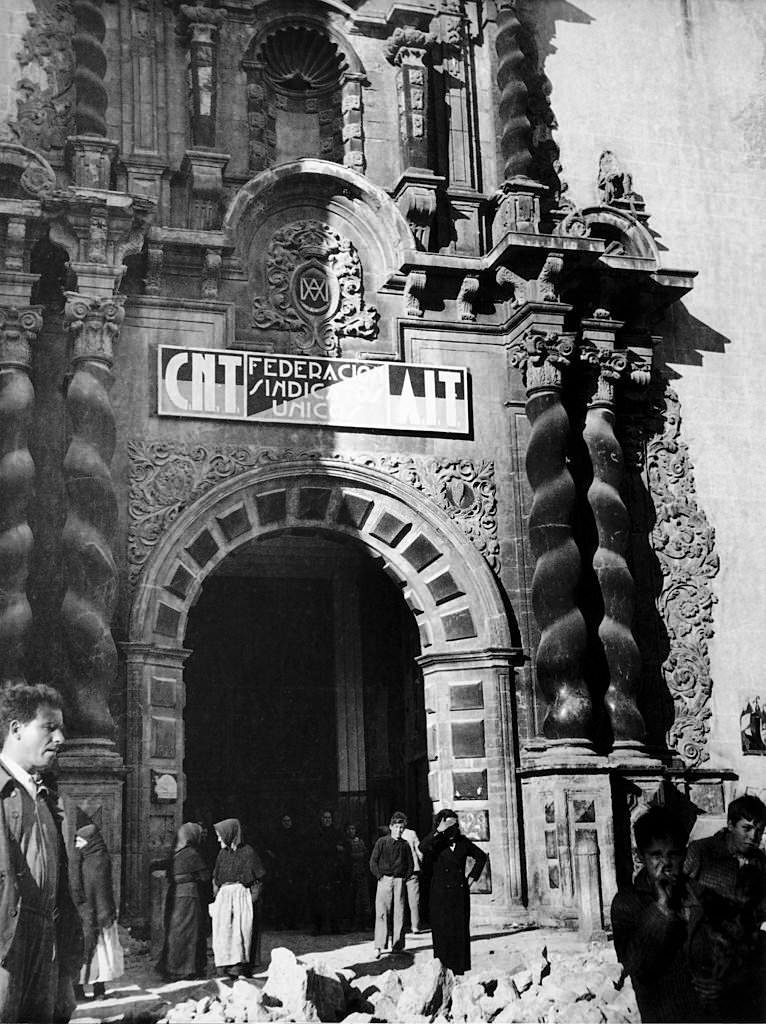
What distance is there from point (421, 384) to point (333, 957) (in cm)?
732

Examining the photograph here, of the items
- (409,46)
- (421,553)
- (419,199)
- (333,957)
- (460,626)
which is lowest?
(333,957)

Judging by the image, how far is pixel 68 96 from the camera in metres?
18.2

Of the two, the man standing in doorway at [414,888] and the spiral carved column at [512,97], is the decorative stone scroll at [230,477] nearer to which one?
the man standing in doorway at [414,888]

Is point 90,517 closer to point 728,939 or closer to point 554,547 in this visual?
point 554,547

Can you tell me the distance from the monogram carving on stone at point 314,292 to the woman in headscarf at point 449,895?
7.50 m

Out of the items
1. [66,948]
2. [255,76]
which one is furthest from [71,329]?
[66,948]

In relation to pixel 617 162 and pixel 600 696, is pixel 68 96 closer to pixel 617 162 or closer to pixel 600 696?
pixel 617 162

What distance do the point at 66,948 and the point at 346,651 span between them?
616 inches

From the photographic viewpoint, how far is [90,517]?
16.4m

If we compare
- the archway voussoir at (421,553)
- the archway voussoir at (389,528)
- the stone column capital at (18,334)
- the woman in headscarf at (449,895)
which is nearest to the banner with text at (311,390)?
the archway voussoir at (389,528)

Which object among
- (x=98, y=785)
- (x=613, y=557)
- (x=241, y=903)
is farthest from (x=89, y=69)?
(x=241, y=903)

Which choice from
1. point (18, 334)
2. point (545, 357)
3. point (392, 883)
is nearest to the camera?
point (392, 883)

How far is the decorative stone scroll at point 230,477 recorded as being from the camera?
17.1 meters

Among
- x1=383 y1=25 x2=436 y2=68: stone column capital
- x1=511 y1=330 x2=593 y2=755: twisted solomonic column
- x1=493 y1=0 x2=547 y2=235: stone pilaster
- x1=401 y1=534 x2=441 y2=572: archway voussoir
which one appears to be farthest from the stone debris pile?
x1=383 y1=25 x2=436 y2=68: stone column capital
